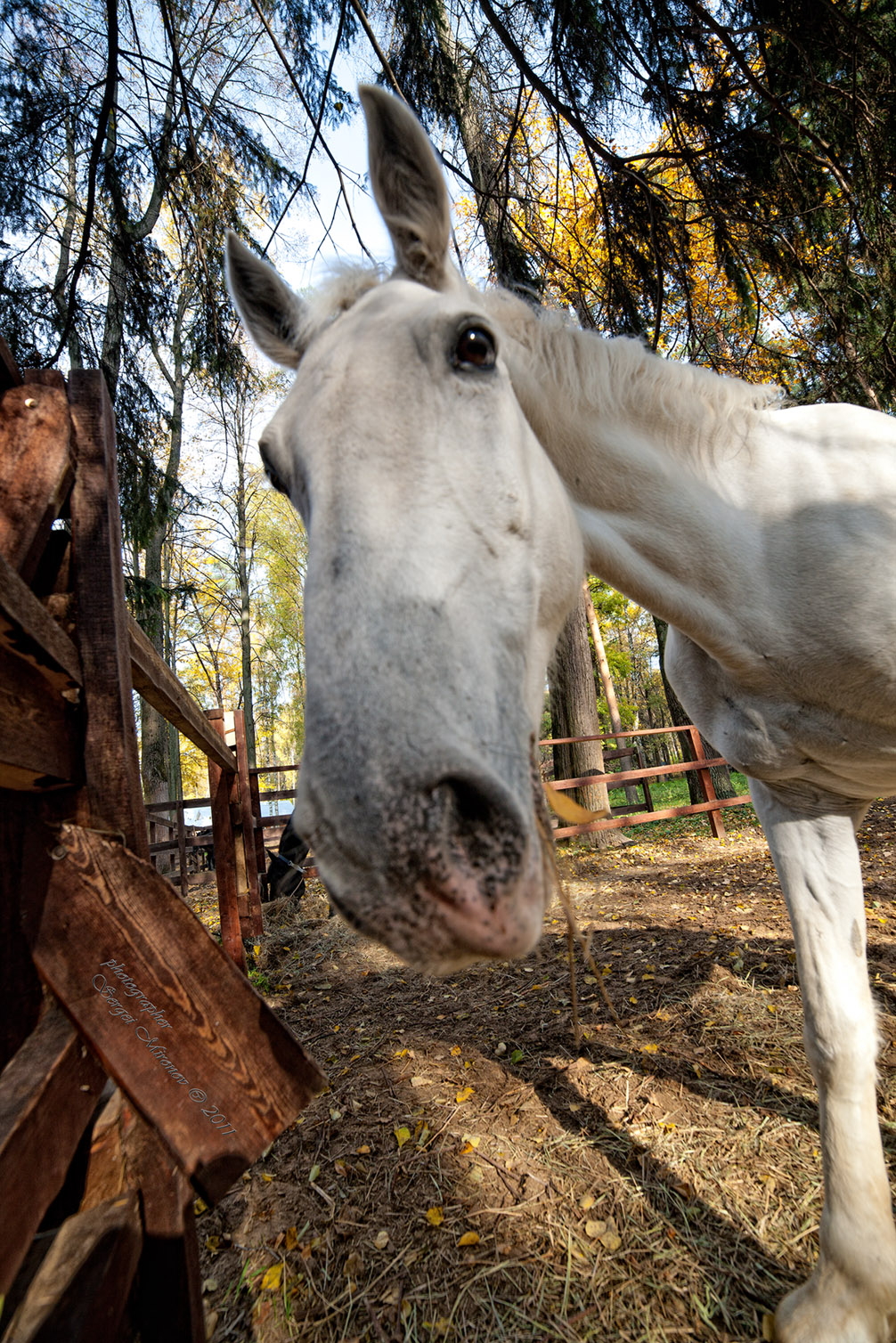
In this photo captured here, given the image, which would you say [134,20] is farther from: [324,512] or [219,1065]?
[219,1065]

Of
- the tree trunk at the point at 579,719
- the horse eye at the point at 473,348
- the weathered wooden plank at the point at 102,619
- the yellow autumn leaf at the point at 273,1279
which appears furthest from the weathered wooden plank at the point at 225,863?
the tree trunk at the point at 579,719

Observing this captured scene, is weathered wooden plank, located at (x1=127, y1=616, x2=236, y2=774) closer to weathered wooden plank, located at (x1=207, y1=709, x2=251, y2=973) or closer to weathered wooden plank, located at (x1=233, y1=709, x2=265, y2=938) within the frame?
weathered wooden plank, located at (x1=207, y1=709, x2=251, y2=973)

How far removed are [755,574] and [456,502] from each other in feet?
3.49

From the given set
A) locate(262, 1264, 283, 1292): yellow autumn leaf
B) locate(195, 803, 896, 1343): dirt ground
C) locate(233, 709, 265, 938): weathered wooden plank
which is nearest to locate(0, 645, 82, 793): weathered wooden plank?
locate(195, 803, 896, 1343): dirt ground

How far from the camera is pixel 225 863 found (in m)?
4.80

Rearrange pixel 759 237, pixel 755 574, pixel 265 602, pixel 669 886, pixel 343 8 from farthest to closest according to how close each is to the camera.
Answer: pixel 265 602, pixel 669 886, pixel 759 237, pixel 343 8, pixel 755 574

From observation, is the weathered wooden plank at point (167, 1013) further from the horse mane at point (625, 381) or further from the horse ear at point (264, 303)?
the horse mane at point (625, 381)

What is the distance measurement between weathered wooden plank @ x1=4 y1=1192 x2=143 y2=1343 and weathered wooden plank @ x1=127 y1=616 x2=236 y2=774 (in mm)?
1013

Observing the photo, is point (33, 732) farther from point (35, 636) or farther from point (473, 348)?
point (473, 348)

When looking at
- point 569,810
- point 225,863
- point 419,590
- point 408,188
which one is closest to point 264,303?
point 408,188

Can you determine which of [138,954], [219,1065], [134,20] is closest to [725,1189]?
[219,1065]

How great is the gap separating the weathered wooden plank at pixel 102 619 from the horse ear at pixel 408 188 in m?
0.77

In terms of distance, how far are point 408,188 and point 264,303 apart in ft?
1.69

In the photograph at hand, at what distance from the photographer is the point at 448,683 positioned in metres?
0.94
